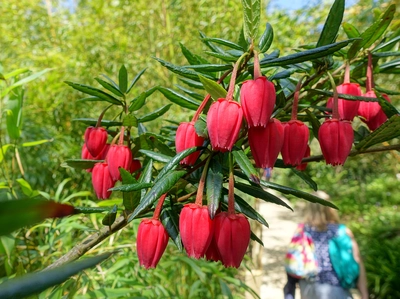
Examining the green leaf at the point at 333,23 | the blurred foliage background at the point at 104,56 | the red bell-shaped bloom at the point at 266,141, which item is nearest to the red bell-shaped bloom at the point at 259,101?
the red bell-shaped bloom at the point at 266,141

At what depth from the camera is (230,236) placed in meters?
0.35

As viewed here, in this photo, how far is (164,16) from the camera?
82.4 inches

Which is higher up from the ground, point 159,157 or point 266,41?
point 266,41

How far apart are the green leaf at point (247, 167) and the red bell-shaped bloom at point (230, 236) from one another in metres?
0.04

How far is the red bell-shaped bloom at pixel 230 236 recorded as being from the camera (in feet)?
1.17

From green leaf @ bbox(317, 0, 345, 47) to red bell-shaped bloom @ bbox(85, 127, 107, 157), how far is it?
0.30 m

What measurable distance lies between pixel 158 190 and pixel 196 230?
5 centimetres

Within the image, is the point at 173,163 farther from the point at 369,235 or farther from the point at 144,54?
the point at 369,235

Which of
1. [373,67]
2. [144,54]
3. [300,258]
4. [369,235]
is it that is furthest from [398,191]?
[373,67]

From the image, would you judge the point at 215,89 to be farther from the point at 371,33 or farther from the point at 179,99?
the point at 371,33

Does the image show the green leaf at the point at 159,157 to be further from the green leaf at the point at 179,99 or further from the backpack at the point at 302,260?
the backpack at the point at 302,260

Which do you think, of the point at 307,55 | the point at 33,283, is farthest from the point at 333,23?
the point at 33,283

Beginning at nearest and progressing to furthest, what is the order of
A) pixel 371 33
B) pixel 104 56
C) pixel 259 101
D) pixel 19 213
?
pixel 19 213, pixel 259 101, pixel 371 33, pixel 104 56

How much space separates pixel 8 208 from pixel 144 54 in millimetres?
2203
